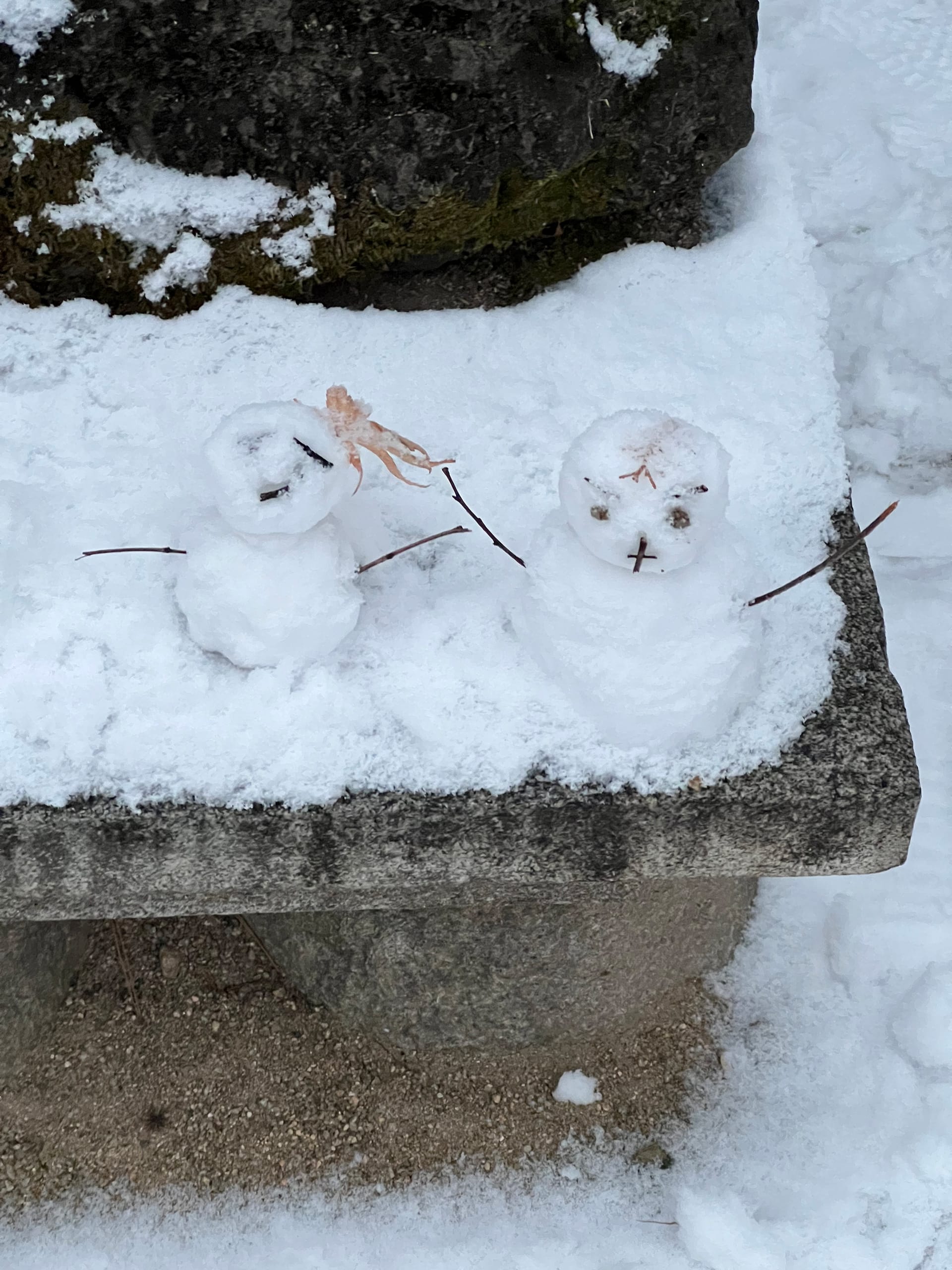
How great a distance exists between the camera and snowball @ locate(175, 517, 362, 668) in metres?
1.30

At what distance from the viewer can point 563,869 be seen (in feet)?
4.54

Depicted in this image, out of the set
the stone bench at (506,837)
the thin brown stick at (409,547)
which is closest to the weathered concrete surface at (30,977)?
the stone bench at (506,837)

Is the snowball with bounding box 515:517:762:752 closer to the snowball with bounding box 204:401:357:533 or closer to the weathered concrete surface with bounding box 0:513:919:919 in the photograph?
the weathered concrete surface with bounding box 0:513:919:919

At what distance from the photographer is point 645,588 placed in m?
1.26

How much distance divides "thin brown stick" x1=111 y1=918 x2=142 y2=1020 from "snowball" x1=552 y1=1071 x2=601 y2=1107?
74cm

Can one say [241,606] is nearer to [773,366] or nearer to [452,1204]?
[773,366]

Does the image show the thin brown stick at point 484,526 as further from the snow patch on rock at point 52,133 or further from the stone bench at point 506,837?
the snow patch on rock at point 52,133

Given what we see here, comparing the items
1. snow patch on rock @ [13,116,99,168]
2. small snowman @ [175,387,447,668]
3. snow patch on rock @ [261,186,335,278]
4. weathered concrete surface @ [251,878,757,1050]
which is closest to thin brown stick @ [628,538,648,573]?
small snowman @ [175,387,447,668]

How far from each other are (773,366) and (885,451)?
1066mm

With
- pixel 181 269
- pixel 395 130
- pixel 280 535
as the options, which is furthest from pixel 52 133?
pixel 280 535

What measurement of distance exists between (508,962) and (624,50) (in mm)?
1422

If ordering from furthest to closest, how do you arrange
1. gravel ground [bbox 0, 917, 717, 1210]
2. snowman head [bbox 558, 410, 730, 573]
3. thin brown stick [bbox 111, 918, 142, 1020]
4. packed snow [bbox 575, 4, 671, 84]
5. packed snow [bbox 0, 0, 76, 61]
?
thin brown stick [bbox 111, 918, 142, 1020] → gravel ground [bbox 0, 917, 717, 1210] → packed snow [bbox 575, 4, 671, 84] → packed snow [bbox 0, 0, 76, 61] → snowman head [bbox 558, 410, 730, 573]

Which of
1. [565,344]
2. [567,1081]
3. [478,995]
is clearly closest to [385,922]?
[478,995]

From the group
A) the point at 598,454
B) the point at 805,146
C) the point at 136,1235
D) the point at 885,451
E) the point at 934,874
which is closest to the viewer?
the point at 598,454
